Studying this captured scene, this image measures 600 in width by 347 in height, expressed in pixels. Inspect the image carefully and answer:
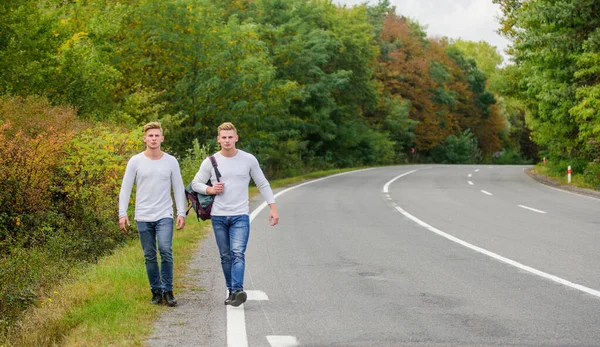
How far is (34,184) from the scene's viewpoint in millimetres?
13344

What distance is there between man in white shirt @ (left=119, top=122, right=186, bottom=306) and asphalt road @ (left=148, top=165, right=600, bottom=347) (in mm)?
362

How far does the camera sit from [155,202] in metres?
7.61

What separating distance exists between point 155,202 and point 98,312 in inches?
45.3

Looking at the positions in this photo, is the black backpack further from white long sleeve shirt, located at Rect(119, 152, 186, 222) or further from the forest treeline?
the forest treeline

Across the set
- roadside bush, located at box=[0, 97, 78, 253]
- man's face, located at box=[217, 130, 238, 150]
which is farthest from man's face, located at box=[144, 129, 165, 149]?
roadside bush, located at box=[0, 97, 78, 253]

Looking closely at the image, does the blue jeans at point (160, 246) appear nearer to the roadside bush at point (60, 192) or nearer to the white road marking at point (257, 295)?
the white road marking at point (257, 295)

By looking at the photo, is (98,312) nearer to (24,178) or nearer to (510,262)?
(510,262)

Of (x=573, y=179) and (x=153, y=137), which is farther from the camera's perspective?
(x=573, y=179)

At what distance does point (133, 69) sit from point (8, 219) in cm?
1740

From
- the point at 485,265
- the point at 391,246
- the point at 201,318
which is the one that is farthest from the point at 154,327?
the point at 391,246

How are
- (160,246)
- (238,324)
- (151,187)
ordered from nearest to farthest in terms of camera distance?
(238,324) → (151,187) → (160,246)

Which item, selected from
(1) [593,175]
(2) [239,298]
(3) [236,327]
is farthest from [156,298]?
(1) [593,175]

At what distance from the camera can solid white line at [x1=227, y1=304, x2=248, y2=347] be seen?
606cm

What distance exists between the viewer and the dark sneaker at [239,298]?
736 centimetres
